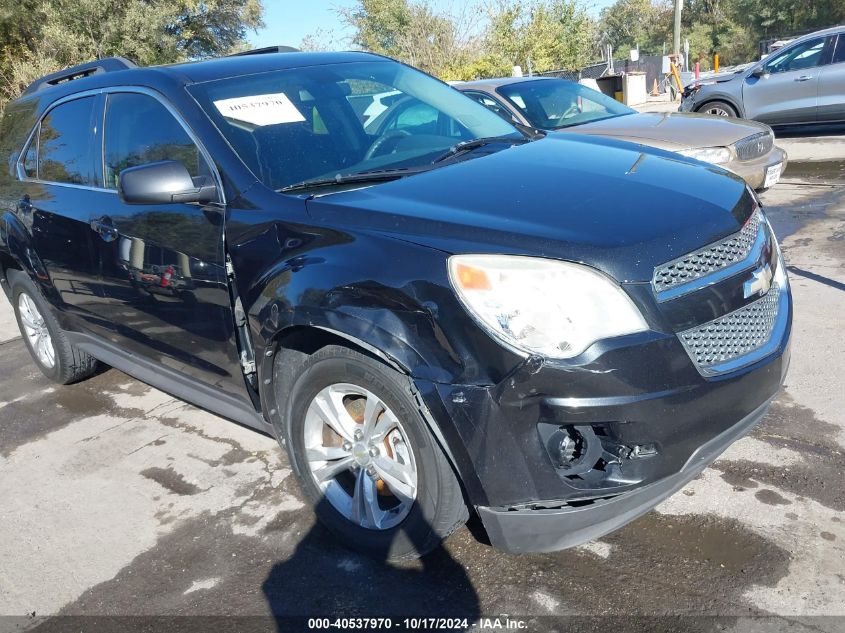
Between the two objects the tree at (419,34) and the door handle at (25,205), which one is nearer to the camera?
the door handle at (25,205)

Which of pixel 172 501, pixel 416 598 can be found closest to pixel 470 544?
pixel 416 598

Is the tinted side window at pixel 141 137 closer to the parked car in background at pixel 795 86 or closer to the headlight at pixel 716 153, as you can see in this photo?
the headlight at pixel 716 153

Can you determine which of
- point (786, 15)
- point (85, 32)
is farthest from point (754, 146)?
point (786, 15)

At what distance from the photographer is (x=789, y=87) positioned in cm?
1227

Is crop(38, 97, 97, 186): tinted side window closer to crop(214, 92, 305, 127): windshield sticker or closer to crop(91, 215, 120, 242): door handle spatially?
crop(91, 215, 120, 242): door handle

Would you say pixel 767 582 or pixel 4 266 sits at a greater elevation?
pixel 4 266

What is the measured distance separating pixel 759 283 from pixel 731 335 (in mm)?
316

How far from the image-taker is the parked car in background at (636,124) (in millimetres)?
7312

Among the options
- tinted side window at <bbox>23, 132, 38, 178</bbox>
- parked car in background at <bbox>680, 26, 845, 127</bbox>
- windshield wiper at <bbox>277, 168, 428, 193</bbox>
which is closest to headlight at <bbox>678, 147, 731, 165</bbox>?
windshield wiper at <bbox>277, 168, 428, 193</bbox>

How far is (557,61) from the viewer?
82.6ft

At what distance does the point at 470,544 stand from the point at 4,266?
3.89m

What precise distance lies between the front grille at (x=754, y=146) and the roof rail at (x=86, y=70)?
5.53 metres

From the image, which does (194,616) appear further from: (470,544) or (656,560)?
(656,560)

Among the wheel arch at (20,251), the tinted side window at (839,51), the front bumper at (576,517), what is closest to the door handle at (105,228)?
the wheel arch at (20,251)
